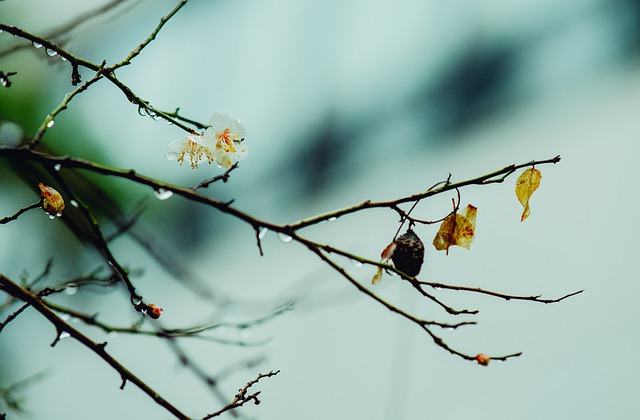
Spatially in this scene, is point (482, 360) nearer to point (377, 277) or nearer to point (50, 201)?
point (377, 277)

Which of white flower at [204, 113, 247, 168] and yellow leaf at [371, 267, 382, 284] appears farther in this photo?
white flower at [204, 113, 247, 168]

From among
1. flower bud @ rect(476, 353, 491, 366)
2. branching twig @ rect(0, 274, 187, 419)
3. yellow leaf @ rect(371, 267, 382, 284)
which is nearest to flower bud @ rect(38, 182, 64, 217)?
branching twig @ rect(0, 274, 187, 419)

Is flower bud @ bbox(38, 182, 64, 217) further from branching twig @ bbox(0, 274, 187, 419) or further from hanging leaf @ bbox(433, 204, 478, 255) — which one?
hanging leaf @ bbox(433, 204, 478, 255)

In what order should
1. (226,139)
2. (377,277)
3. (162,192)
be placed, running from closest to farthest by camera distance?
(162,192) → (377,277) → (226,139)

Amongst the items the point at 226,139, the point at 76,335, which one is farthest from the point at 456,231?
the point at 76,335

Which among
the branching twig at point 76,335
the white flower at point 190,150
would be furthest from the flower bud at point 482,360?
the white flower at point 190,150

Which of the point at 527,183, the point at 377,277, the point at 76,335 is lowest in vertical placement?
the point at 76,335

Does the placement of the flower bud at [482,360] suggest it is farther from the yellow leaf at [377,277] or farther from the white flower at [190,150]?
the white flower at [190,150]
